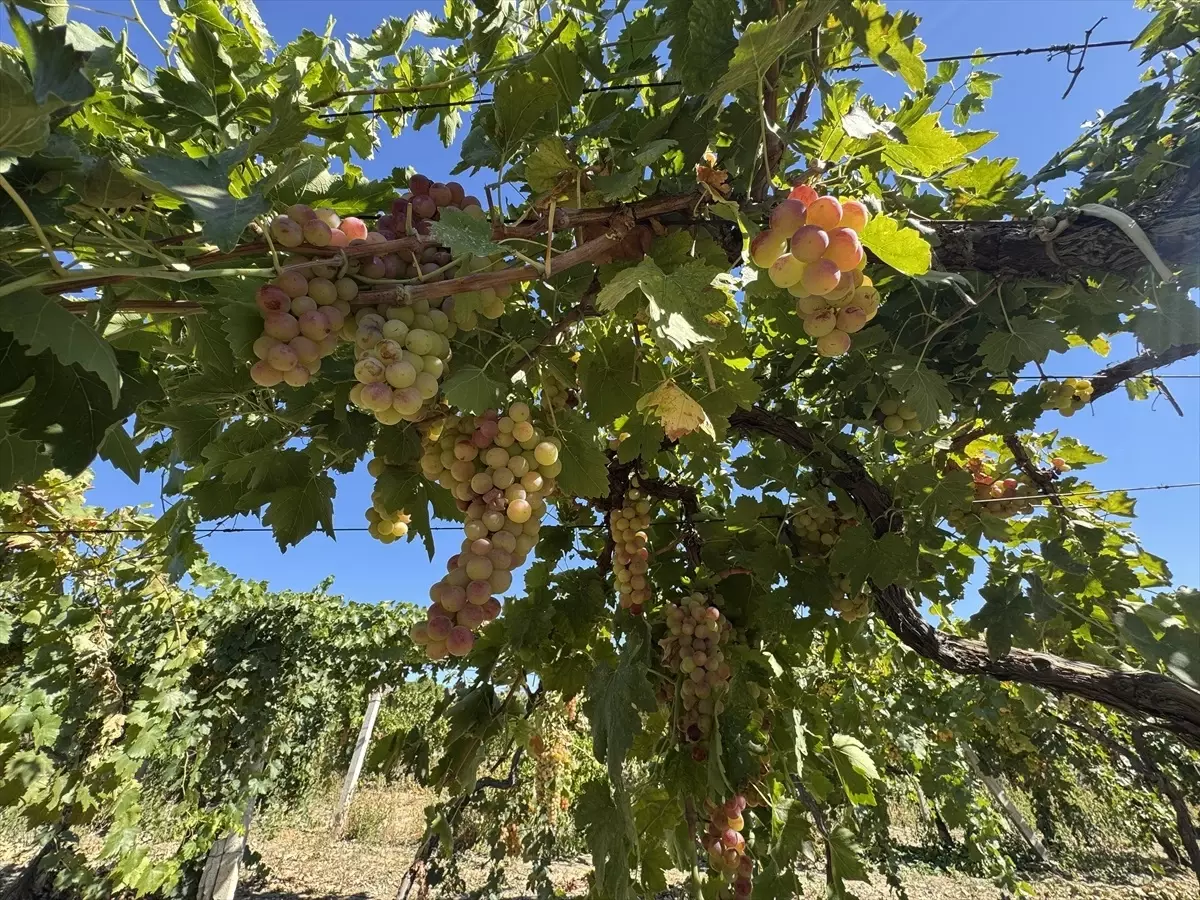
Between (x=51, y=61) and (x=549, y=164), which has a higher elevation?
(x=549, y=164)

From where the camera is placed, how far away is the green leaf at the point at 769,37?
924mm

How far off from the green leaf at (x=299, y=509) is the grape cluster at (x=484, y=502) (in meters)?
0.36

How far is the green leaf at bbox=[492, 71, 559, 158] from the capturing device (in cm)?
130

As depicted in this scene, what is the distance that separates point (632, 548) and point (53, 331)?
173 cm

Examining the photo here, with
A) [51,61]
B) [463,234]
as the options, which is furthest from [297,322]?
[51,61]

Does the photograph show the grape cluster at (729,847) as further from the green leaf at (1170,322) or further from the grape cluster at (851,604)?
the green leaf at (1170,322)

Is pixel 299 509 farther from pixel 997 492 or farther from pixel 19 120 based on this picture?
pixel 997 492

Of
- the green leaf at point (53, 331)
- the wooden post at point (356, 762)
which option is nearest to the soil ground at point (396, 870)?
the wooden post at point (356, 762)

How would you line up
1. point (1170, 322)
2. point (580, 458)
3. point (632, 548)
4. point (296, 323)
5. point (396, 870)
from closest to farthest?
1. point (296, 323)
2. point (580, 458)
3. point (1170, 322)
4. point (632, 548)
5. point (396, 870)

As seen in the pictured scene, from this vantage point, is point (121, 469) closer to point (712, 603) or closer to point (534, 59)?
point (534, 59)

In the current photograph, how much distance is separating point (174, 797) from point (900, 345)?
23.6 ft

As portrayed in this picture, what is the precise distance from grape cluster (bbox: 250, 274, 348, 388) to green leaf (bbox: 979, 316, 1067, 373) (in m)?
1.58

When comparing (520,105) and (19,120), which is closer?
(19,120)

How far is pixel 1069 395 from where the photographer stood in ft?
7.57
